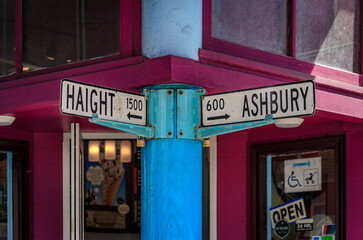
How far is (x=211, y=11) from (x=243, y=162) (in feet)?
8.89

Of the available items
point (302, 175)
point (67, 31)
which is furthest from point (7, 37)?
point (302, 175)

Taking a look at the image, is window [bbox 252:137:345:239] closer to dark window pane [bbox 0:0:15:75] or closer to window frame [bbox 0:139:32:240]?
window frame [bbox 0:139:32:240]

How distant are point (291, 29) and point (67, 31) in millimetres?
2507

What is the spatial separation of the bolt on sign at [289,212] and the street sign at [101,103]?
325 cm

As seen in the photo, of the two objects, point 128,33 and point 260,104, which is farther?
point 128,33

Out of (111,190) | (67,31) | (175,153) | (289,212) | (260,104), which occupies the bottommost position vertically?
(111,190)

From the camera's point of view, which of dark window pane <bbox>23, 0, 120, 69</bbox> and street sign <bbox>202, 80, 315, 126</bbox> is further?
dark window pane <bbox>23, 0, 120, 69</bbox>

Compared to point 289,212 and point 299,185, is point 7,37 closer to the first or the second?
point 299,185

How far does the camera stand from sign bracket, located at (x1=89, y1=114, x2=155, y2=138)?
4306mm

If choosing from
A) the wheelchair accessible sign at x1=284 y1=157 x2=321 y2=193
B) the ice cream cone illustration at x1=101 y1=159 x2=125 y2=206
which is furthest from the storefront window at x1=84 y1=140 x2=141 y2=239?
the wheelchair accessible sign at x1=284 y1=157 x2=321 y2=193

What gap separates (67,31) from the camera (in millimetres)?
6098

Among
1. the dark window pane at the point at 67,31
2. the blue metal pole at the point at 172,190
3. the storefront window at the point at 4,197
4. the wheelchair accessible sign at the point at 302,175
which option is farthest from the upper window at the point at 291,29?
the storefront window at the point at 4,197

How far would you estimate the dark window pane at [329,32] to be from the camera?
642 centimetres

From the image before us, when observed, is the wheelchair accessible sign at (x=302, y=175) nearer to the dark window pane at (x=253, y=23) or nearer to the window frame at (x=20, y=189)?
the dark window pane at (x=253, y=23)
